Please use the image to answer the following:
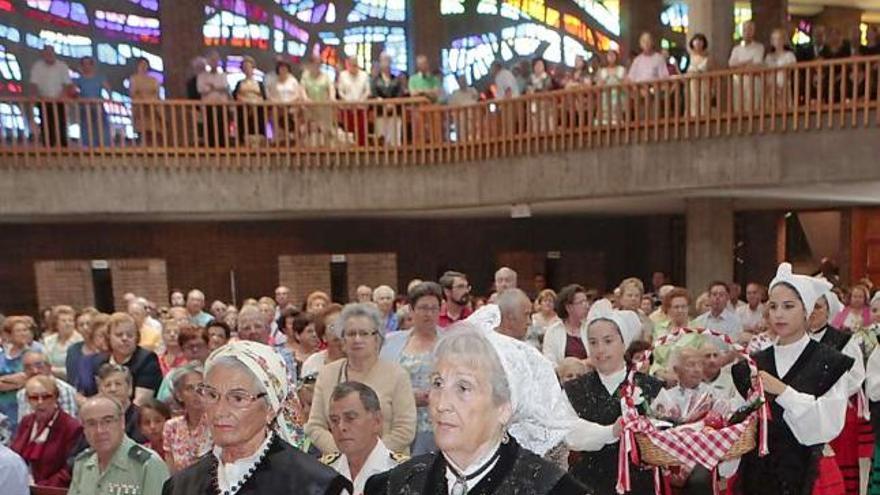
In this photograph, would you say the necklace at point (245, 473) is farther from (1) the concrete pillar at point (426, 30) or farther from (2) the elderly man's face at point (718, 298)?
(1) the concrete pillar at point (426, 30)

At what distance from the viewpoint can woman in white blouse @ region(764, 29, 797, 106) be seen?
8672 mm

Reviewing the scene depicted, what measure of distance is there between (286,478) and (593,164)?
8.28 meters

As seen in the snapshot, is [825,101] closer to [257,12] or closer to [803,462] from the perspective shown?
[803,462]

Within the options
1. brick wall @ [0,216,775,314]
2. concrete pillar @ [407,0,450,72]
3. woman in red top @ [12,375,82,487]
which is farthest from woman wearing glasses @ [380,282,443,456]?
concrete pillar @ [407,0,450,72]

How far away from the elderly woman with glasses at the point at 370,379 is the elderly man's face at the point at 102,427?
846 mm

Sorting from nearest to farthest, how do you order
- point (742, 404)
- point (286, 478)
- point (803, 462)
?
point (286, 478) < point (742, 404) < point (803, 462)

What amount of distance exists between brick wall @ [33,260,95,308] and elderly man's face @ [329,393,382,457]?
11516 millimetres

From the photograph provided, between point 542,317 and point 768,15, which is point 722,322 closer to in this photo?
point 542,317

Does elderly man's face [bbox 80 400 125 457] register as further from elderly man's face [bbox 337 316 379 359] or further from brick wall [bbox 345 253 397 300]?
brick wall [bbox 345 253 397 300]

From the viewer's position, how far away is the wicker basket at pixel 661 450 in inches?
114

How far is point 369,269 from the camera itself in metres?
15.0

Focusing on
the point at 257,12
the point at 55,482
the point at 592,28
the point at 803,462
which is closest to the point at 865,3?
the point at 592,28

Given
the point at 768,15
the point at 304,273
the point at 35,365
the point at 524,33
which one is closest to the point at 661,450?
the point at 35,365

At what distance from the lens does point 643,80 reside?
934 centimetres
